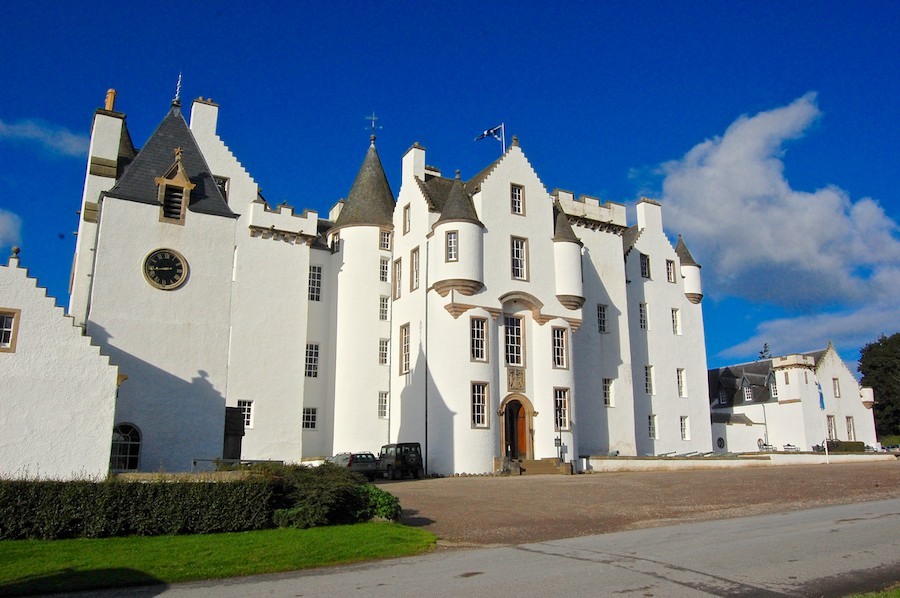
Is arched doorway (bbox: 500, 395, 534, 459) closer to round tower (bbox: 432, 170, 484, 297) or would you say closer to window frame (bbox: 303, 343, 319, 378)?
round tower (bbox: 432, 170, 484, 297)

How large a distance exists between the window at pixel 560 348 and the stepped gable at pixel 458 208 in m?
6.51

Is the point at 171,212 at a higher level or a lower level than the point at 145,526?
higher

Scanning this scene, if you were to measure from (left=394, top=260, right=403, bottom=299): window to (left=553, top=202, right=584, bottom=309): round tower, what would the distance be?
313 inches

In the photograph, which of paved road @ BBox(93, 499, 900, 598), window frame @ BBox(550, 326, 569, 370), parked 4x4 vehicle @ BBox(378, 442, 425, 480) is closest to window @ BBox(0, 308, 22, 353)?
paved road @ BBox(93, 499, 900, 598)

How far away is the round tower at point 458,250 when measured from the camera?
33844mm

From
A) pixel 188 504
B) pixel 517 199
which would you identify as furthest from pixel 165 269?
pixel 517 199

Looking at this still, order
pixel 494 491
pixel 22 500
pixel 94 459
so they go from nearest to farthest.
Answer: pixel 22 500 < pixel 94 459 < pixel 494 491

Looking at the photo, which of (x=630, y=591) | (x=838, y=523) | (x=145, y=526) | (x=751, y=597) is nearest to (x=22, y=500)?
(x=145, y=526)

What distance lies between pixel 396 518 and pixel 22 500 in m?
7.15

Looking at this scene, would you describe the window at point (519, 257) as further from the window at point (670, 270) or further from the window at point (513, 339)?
the window at point (670, 270)

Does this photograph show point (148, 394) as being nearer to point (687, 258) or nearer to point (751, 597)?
point (751, 597)

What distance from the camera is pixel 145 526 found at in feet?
44.4

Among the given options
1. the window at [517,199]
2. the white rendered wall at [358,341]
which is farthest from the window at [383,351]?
the window at [517,199]

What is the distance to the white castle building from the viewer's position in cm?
3147
